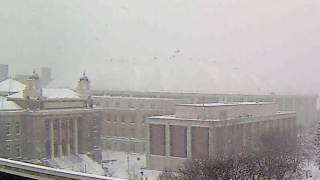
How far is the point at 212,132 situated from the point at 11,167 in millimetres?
8241

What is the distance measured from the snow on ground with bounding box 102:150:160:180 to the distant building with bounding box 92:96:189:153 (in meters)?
0.37

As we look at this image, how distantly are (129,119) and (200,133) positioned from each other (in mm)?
5233

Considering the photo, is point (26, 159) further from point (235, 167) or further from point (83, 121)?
point (235, 167)

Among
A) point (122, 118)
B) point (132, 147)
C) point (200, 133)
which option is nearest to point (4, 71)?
point (122, 118)

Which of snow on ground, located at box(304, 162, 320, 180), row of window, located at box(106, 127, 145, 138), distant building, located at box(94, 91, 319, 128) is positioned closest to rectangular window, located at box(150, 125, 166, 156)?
snow on ground, located at box(304, 162, 320, 180)

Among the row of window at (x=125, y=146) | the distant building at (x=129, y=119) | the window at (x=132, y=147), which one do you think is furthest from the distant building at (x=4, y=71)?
the window at (x=132, y=147)

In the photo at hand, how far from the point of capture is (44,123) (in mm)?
12680

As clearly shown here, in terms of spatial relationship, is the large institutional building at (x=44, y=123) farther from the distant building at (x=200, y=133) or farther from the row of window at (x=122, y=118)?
the row of window at (x=122, y=118)

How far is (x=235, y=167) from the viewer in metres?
8.05

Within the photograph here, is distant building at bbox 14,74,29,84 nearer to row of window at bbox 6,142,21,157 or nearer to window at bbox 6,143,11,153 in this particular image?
row of window at bbox 6,142,21,157

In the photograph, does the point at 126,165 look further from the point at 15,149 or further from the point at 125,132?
the point at 125,132

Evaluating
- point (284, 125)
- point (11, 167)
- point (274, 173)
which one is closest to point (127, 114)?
point (284, 125)

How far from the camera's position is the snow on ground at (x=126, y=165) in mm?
11804

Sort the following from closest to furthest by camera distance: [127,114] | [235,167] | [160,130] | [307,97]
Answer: [235,167] → [160,130] → [127,114] → [307,97]
